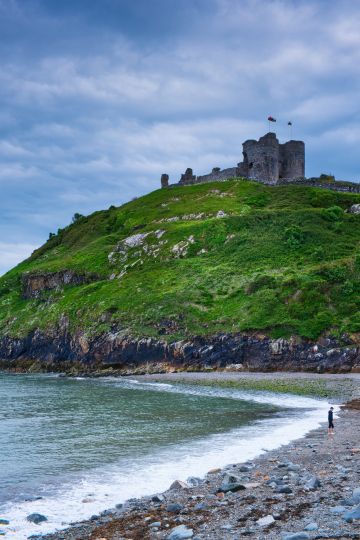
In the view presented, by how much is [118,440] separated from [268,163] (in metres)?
Result: 120

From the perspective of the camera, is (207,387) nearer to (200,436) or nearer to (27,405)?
(27,405)

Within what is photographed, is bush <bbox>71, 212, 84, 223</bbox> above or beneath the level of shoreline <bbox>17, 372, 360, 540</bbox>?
above

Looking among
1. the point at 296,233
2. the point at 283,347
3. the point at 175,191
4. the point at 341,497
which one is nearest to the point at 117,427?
the point at 341,497

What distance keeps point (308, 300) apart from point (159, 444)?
44.2 m

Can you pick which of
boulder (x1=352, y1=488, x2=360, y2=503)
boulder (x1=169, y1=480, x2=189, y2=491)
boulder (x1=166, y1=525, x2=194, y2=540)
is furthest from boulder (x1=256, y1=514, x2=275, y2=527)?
boulder (x1=169, y1=480, x2=189, y2=491)

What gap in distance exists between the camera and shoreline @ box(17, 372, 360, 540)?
533 inches

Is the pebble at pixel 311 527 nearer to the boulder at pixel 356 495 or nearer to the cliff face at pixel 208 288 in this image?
→ the boulder at pixel 356 495

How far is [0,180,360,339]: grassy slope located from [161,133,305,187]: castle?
5687 millimetres

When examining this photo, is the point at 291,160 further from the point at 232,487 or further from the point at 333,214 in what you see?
the point at 232,487

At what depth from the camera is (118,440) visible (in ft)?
99.6

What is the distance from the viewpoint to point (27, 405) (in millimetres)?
47188

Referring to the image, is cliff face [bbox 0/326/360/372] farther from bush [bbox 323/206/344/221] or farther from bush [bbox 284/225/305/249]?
bush [bbox 323/206/344/221]

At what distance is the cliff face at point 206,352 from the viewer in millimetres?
59750

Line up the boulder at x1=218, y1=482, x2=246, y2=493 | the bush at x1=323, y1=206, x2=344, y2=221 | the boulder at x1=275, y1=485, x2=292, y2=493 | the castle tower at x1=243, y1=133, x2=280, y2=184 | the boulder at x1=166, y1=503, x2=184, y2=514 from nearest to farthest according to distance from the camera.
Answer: the boulder at x1=166, y1=503, x2=184, y2=514, the boulder at x1=275, y1=485, x2=292, y2=493, the boulder at x1=218, y1=482, x2=246, y2=493, the bush at x1=323, y1=206, x2=344, y2=221, the castle tower at x1=243, y1=133, x2=280, y2=184
